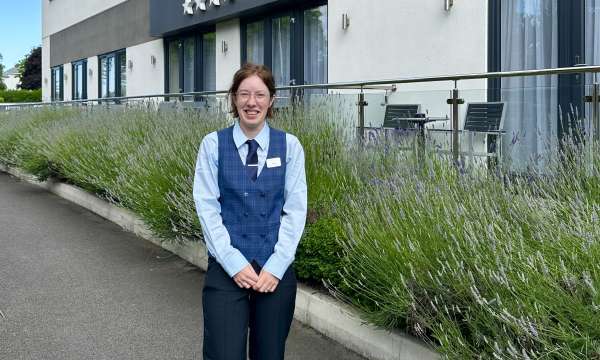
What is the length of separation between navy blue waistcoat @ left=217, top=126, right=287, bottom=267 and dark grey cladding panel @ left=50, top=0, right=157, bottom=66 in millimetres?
19825

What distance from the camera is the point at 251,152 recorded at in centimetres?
306

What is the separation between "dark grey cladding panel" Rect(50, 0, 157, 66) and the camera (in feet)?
75.3

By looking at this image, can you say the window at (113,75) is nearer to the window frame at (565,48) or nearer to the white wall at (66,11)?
the white wall at (66,11)

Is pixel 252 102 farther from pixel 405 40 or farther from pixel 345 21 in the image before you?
pixel 345 21

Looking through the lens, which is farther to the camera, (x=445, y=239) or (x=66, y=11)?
(x=66, y=11)

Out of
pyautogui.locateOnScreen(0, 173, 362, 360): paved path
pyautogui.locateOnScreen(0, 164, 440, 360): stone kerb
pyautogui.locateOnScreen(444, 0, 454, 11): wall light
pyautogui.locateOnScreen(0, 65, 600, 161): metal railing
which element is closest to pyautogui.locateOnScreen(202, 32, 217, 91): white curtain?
pyautogui.locateOnScreen(444, 0, 454, 11): wall light

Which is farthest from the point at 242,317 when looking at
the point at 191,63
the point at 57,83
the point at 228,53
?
the point at 57,83

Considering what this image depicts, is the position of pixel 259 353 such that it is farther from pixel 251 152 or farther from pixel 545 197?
pixel 545 197

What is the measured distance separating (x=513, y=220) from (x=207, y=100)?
6186 mm

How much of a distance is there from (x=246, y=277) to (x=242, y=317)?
19 centimetres

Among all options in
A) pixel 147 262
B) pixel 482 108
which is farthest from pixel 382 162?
pixel 147 262

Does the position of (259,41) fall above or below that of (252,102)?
above

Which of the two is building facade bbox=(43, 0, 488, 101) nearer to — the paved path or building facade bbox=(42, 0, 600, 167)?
building facade bbox=(42, 0, 600, 167)

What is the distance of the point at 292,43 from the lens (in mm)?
15539
